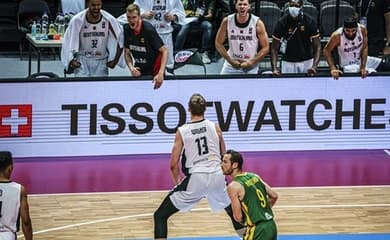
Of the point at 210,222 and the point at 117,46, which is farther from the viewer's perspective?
the point at 117,46

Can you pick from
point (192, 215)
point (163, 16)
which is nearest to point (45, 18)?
point (163, 16)

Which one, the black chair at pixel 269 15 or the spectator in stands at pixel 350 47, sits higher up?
the black chair at pixel 269 15

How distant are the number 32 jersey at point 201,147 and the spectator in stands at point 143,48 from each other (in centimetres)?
353

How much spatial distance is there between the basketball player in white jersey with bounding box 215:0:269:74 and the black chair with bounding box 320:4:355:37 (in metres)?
4.09

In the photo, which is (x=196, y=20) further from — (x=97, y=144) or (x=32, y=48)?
(x=97, y=144)

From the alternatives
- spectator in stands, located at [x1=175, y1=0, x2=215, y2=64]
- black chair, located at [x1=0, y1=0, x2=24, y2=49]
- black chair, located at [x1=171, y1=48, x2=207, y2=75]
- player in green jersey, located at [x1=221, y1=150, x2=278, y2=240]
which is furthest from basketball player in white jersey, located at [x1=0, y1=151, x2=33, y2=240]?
black chair, located at [x1=0, y1=0, x2=24, y2=49]

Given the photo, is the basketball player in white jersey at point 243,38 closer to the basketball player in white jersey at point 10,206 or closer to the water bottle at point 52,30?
the water bottle at point 52,30

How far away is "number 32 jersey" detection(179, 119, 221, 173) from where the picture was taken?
1050 cm

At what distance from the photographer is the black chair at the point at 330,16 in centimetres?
1814

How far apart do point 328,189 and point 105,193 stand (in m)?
2.95

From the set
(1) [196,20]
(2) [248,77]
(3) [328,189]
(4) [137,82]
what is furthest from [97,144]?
(1) [196,20]

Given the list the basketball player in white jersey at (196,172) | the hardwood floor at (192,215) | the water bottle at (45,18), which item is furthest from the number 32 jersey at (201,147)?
the water bottle at (45,18)

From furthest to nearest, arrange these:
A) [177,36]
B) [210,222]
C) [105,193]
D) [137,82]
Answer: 1. [177,36]
2. [137,82]
3. [105,193]
4. [210,222]

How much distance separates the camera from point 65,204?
41.4ft
